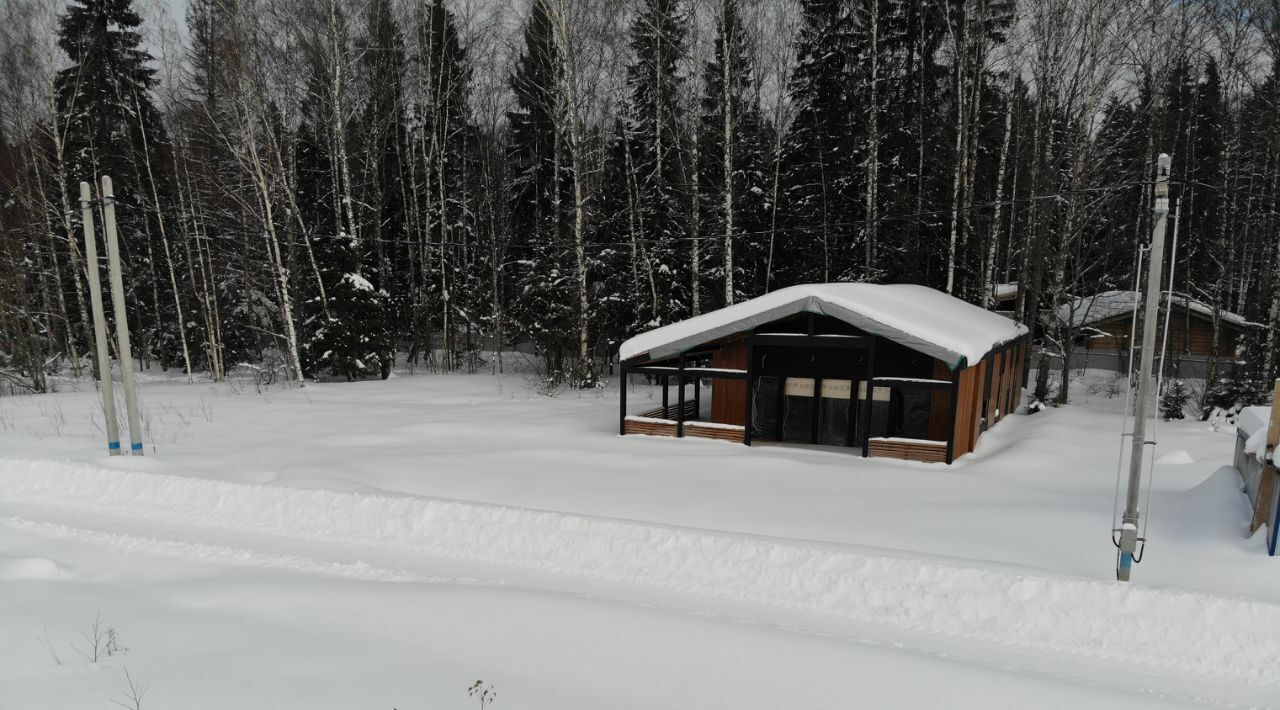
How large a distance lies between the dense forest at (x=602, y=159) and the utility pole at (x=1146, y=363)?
12727mm

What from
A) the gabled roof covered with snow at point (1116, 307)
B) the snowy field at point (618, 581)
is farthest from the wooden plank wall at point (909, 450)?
the gabled roof covered with snow at point (1116, 307)

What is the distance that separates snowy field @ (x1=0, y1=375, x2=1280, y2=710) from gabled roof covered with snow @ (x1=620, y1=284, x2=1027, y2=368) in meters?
2.28

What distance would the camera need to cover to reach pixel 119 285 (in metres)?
12.1

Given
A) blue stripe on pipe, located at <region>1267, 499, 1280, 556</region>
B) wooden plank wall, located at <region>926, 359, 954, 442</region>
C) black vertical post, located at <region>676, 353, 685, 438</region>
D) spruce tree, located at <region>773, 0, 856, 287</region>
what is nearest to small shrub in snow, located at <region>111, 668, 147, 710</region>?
black vertical post, located at <region>676, 353, 685, 438</region>

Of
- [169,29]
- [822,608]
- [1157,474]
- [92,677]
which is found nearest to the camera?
[92,677]

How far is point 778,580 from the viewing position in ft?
22.8

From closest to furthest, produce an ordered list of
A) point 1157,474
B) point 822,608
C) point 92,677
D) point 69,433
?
point 92,677 < point 822,608 < point 1157,474 < point 69,433

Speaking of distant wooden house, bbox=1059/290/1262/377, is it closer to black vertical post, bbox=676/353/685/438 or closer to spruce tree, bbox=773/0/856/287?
spruce tree, bbox=773/0/856/287

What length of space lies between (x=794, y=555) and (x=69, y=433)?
15.5m


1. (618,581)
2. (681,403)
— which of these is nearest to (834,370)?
(681,403)

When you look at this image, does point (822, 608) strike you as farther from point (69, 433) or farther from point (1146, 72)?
point (1146, 72)

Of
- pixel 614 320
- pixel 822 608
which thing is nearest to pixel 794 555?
pixel 822 608

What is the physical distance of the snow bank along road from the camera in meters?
5.65

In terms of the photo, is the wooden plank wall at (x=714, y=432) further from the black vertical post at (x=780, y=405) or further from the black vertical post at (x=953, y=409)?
the black vertical post at (x=953, y=409)
